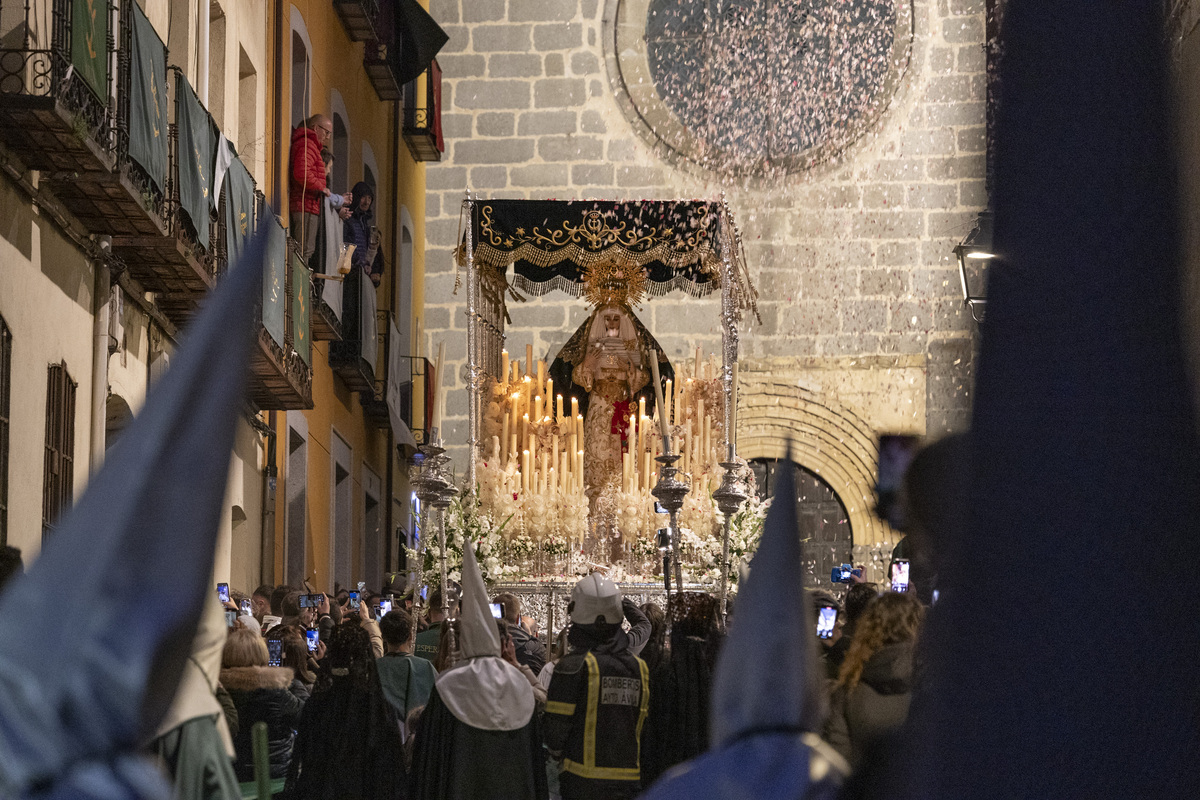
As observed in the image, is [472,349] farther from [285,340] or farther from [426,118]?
[426,118]

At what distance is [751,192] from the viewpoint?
23750mm

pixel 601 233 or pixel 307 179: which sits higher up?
pixel 307 179

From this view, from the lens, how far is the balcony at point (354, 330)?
18531 mm

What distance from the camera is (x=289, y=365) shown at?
14047 mm

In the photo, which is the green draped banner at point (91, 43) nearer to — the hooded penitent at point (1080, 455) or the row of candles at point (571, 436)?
the row of candles at point (571, 436)

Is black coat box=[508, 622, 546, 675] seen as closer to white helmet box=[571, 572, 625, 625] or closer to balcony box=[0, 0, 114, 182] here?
white helmet box=[571, 572, 625, 625]

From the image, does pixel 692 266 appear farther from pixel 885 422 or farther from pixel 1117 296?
pixel 1117 296

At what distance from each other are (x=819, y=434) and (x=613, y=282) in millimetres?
7672

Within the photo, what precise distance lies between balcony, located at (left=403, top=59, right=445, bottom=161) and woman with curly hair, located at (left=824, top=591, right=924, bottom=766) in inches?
793

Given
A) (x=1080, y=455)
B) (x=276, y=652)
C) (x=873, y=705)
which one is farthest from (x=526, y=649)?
(x=1080, y=455)

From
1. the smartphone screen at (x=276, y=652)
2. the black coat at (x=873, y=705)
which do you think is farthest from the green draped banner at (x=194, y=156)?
the black coat at (x=873, y=705)

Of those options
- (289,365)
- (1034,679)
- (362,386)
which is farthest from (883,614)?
(362,386)

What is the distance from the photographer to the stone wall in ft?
75.8

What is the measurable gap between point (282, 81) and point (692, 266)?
4.32 m
